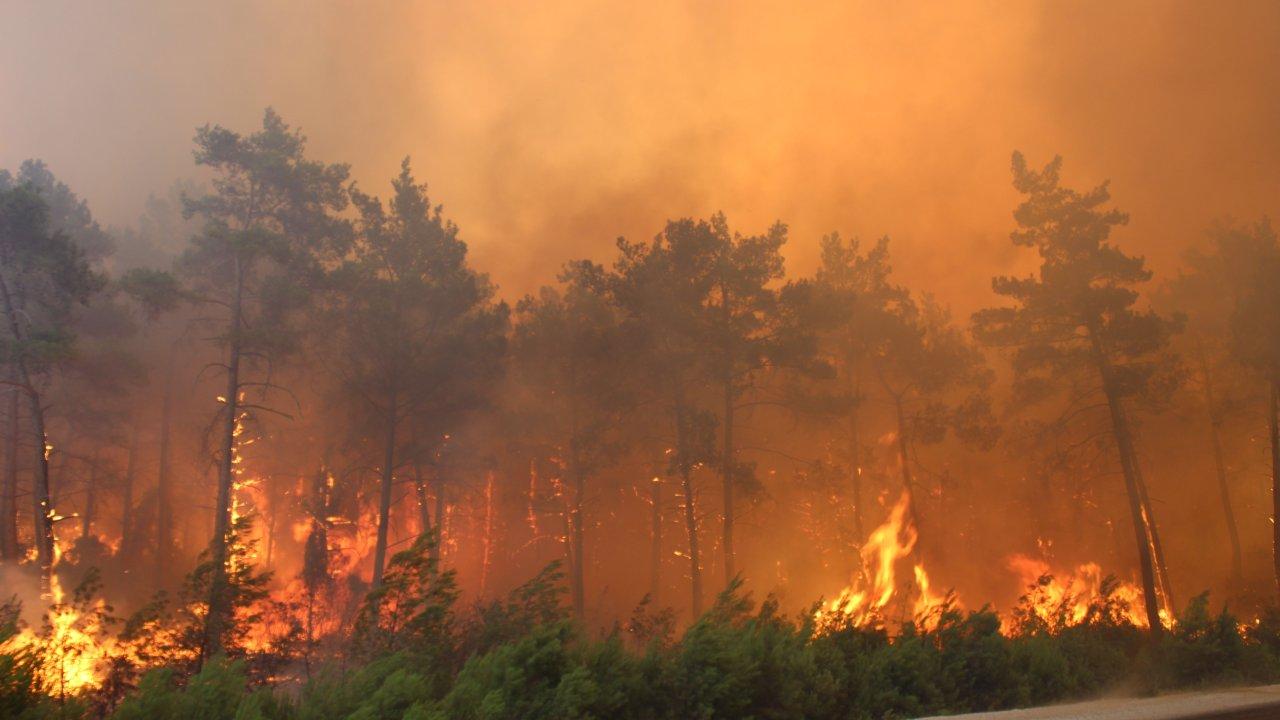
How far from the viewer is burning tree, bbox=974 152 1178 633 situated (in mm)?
22172

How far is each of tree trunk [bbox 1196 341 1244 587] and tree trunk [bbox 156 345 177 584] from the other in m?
42.2

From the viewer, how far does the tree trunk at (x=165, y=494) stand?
29.9 meters

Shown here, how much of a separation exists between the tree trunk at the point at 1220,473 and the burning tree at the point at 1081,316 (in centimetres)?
774

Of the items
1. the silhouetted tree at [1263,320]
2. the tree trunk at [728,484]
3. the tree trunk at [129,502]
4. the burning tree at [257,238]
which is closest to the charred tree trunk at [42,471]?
the burning tree at [257,238]

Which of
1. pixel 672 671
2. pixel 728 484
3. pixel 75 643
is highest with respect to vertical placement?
pixel 728 484

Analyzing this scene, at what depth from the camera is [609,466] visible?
29641 millimetres

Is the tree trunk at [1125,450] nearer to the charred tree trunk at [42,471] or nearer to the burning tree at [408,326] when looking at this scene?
the burning tree at [408,326]

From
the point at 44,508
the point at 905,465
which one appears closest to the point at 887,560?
the point at 905,465

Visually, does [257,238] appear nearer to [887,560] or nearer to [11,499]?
[11,499]

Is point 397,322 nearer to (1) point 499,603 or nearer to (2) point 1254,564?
(1) point 499,603

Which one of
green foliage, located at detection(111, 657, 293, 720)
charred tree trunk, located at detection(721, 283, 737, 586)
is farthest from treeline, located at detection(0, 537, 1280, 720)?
charred tree trunk, located at detection(721, 283, 737, 586)

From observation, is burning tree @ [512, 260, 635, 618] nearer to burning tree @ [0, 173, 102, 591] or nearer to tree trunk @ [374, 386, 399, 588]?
tree trunk @ [374, 386, 399, 588]

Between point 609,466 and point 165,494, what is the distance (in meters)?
19.1

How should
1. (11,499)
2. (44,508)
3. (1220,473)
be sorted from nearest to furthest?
(44,508) → (11,499) → (1220,473)
